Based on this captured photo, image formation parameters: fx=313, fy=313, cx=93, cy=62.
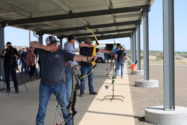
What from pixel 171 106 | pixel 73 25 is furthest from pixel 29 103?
pixel 73 25

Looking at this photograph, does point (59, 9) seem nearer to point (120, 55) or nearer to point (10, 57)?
point (10, 57)

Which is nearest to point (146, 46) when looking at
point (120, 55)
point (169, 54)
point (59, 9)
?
point (120, 55)

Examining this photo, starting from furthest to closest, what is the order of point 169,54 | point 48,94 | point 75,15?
point 75,15, point 169,54, point 48,94

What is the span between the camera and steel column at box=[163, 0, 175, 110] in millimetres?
6023

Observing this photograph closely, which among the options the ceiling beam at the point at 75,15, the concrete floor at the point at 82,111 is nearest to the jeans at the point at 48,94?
the concrete floor at the point at 82,111

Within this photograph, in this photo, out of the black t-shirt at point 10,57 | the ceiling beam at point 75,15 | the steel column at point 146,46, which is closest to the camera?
the black t-shirt at point 10,57

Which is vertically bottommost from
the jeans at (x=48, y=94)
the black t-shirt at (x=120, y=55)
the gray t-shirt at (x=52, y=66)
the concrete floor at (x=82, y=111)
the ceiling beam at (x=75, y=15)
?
the concrete floor at (x=82, y=111)

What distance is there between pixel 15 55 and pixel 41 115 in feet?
17.0

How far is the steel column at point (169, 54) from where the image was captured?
602 centimetres

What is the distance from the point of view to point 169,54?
606 cm

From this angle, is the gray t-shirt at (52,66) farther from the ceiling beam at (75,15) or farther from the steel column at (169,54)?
the ceiling beam at (75,15)

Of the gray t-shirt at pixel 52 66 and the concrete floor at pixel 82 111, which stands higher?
the gray t-shirt at pixel 52 66

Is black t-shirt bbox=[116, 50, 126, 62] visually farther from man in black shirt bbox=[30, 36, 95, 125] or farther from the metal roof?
man in black shirt bbox=[30, 36, 95, 125]

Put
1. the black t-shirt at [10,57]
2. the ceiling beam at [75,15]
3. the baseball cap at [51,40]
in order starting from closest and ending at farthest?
the baseball cap at [51,40] < the black t-shirt at [10,57] < the ceiling beam at [75,15]
